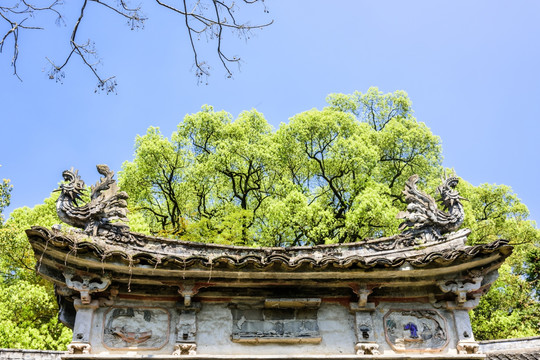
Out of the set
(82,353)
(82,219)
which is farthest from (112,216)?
(82,353)

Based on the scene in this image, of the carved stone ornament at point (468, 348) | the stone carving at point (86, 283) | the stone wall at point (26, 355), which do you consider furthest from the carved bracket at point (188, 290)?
the carved stone ornament at point (468, 348)

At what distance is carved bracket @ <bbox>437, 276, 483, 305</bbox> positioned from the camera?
24.8 ft

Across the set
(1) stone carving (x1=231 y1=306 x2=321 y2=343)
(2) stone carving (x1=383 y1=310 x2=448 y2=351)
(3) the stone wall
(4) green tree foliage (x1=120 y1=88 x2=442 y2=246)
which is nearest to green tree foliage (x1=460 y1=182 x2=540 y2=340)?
(4) green tree foliage (x1=120 y1=88 x2=442 y2=246)

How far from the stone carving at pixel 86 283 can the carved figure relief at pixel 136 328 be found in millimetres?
474

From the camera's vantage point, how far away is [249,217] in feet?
64.5

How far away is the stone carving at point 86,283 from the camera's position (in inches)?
279

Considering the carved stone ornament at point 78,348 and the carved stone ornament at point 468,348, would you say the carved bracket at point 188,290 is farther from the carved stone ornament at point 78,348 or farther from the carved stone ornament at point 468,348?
the carved stone ornament at point 468,348

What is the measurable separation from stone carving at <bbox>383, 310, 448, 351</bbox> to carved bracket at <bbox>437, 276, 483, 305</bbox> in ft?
1.59

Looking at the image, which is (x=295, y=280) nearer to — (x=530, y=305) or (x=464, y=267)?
(x=464, y=267)

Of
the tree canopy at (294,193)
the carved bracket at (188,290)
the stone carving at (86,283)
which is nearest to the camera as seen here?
the stone carving at (86,283)

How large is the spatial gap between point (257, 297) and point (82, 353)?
2746 millimetres

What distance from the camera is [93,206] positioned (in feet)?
26.1

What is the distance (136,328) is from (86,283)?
104cm

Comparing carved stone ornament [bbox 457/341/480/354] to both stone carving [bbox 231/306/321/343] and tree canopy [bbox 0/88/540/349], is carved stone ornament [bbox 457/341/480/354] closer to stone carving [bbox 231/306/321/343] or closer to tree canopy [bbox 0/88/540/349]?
stone carving [bbox 231/306/321/343]
